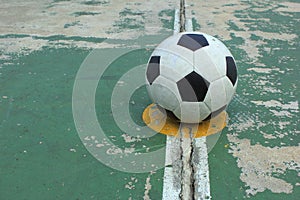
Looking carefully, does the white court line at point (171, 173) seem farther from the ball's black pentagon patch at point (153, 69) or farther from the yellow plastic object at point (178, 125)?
the ball's black pentagon patch at point (153, 69)

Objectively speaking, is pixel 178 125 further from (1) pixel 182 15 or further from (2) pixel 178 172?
(1) pixel 182 15

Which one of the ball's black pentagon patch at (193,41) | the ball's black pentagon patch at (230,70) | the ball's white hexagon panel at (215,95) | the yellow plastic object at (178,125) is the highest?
the ball's black pentagon patch at (193,41)

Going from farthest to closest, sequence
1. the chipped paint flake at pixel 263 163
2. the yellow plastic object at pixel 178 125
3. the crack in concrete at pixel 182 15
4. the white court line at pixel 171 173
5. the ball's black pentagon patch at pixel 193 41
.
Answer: the crack in concrete at pixel 182 15, the yellow plastic object at pixel 178 125, the ball's black pentagon patch at pixel 193 41, the chipped paint flake at pixel 263 163, the white court line at pixel 171 173

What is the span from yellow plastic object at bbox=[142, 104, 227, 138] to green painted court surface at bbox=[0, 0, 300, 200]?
105 mm

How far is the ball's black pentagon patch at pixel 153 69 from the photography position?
3.63 meters

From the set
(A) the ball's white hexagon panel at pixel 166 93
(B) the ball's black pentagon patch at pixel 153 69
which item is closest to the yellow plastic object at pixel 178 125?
(A) the ball's white hexagon panel at pixel 166 93

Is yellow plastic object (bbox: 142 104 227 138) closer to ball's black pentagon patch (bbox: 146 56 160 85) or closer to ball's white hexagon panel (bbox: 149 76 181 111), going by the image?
ball's white hexagon panel (bbox: 149 76 181 111)

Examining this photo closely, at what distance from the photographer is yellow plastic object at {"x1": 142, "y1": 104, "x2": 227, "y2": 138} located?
12.1 ft

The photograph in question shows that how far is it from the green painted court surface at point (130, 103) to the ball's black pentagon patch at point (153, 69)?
0.52m

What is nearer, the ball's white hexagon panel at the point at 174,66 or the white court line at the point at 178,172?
the white court line at the point at 178,172

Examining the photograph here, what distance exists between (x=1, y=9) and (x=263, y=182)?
275 inches

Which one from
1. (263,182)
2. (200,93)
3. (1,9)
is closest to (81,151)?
(200,93)

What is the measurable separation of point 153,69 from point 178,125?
596 mm

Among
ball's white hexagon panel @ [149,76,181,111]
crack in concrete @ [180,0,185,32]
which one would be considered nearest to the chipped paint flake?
ball's white hexagon panel @ [149,76,181,111]
